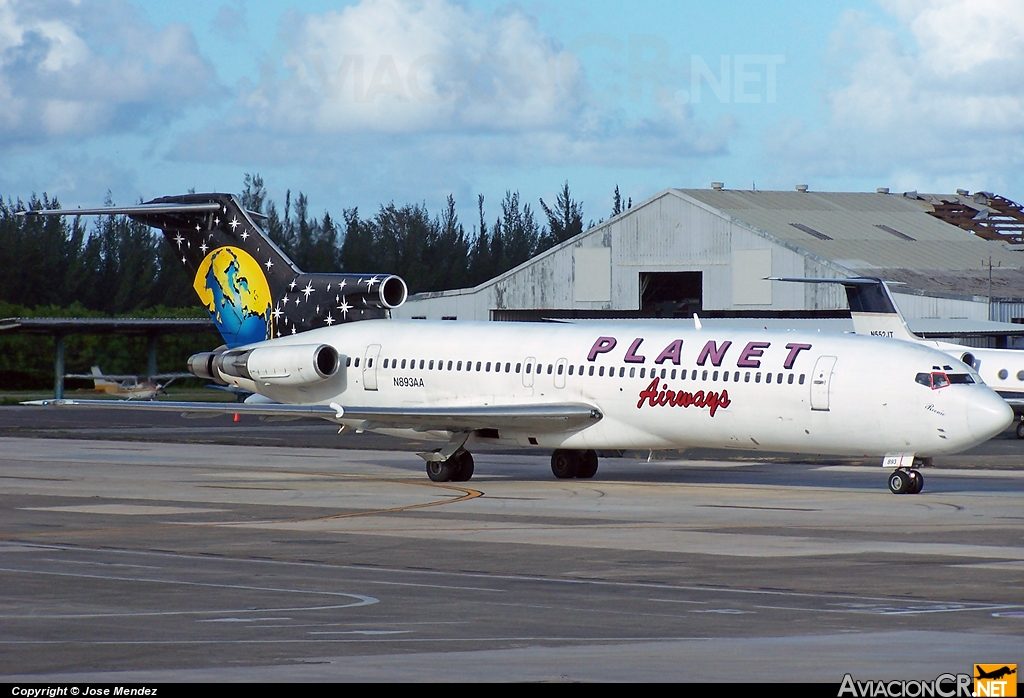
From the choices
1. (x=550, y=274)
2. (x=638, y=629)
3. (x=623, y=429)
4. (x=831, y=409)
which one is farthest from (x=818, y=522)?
(x=550, y=274)

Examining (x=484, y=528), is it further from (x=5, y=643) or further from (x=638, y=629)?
(x=5, y=643)

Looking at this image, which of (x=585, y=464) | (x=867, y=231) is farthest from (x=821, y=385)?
(x=867, y=231)

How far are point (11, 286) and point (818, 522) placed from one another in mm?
77599

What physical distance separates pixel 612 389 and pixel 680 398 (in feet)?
5.25

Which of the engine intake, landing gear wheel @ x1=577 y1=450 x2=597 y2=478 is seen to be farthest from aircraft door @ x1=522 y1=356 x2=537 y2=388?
the engine intake

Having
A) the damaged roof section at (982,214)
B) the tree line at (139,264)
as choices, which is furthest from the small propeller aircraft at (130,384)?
the damaged roof section at (982,214)

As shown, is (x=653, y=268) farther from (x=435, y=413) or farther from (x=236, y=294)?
(x=435, y=413)

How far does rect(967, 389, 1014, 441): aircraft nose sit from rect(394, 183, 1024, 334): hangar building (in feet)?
118

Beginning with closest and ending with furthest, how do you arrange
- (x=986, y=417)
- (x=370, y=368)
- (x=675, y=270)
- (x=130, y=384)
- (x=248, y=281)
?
(x=986, y=417) → (x=370, y=368) → (x=248, y=281) → (x=675, y=270) → (x=130, y=384)

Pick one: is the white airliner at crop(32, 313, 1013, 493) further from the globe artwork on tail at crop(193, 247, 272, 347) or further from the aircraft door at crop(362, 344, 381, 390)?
the globe artwork on tail at crop(193, 247, 272, 347)

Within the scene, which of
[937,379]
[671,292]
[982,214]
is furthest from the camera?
[982,214]

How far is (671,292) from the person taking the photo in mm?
74375

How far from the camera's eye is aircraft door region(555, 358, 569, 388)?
3178 cm

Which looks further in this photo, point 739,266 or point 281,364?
point 739,266
